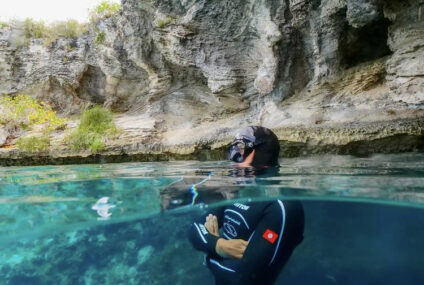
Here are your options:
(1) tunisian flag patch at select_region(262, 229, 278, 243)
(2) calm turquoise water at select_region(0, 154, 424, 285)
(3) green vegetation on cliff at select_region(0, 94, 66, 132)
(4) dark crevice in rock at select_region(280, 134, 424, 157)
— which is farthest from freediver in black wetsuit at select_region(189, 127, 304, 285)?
(3) green vegetation on cliff at select_region(0, 94, 66, 132)

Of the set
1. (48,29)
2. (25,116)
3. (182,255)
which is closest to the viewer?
(182,255)

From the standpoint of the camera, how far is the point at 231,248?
2.70 m

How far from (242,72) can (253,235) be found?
895 centimetres

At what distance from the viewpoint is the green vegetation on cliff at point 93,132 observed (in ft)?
34.7

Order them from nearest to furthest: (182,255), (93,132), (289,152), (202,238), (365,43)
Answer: (202,238), (289,152), (182,255), (365,43), (93,132)

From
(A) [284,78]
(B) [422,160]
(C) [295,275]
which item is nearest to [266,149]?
(B) [422,160]

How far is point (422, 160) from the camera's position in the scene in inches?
211

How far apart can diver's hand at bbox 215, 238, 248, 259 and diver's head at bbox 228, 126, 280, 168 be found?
1.10 meters

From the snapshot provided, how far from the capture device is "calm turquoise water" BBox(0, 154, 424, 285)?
11.8 feet

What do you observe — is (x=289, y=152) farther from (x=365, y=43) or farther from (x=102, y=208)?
(x=102, y=208)

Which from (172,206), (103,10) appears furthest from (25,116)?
(172,206)

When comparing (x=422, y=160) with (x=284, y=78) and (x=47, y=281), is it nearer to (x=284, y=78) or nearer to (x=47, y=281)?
(x=284, y=78)

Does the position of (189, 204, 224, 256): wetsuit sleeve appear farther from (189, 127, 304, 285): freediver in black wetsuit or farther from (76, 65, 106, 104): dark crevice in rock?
(76, 65, 106, 104): dark crevice in rock

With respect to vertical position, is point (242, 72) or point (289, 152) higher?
point (242, 72)
